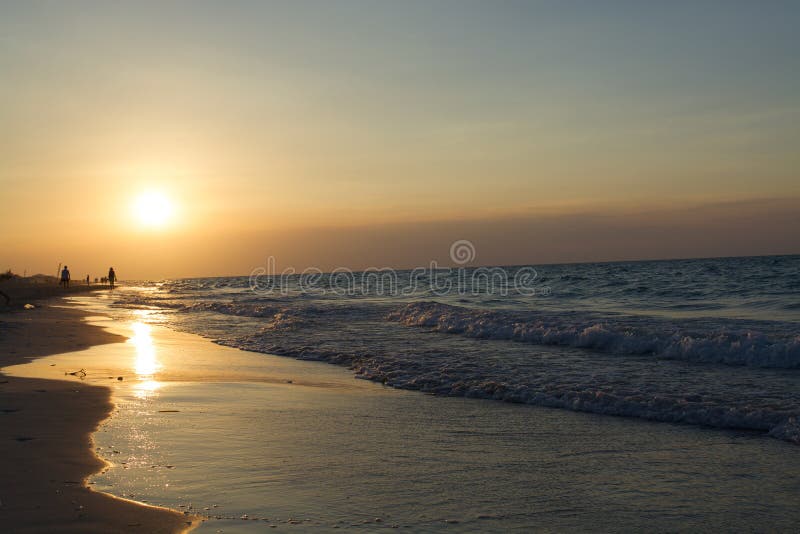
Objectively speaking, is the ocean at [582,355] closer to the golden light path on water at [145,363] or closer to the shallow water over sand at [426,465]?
the shallow water over sand at [426,465]

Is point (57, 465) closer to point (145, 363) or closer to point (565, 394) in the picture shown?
point (565, 394)

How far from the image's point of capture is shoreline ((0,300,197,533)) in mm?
4043

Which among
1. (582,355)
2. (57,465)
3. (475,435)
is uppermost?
→ (57,465)

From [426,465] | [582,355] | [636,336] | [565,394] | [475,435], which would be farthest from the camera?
[636,336]

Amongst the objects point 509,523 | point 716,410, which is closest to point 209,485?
point 509,523

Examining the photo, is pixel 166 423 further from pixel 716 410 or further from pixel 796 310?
pixel 796 310

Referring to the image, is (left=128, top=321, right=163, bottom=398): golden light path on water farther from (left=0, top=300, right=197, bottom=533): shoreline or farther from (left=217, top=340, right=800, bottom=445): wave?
(left=217, top=340, right=800, bottom=445): wave

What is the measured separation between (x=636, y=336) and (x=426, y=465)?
35.1ft

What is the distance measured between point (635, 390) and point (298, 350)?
8350 mm

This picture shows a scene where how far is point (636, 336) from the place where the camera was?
14758mm

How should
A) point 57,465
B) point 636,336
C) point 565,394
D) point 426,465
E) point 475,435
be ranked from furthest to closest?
point 636,336 → point 565,394 → point 475,435 → point 426,465 → point 57,465

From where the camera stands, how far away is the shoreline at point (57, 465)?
4.04m

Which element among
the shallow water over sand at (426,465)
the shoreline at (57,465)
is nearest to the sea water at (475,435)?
the shallow water over sand at (426,465)

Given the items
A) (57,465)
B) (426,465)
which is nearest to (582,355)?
(426,465)
